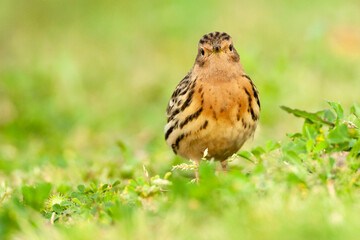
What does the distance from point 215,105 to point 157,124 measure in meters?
4.02

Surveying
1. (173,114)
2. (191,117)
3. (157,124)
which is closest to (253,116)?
(191,117)

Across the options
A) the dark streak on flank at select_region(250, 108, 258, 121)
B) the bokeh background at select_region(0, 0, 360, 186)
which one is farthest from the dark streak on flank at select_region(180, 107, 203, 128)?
the bokeh background at select_region(0, 0, 360, 186)

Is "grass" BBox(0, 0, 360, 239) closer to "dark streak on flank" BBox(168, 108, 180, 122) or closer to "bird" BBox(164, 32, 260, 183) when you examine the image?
"bird" BBox(164, 32, 260, 183)

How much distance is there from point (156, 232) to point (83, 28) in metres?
9.43

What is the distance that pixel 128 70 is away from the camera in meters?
11.2

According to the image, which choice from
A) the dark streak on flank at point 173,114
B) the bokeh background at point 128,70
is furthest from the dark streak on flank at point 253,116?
the bokeh background at point 128,70

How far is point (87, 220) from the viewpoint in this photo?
4207 millimetres

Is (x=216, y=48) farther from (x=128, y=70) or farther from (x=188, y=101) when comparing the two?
(x=128, y=70)

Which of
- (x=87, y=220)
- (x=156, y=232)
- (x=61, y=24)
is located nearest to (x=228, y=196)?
(x=156, y=232)

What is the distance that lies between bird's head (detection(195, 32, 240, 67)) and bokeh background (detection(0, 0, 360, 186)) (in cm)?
126

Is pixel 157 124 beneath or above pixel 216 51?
above

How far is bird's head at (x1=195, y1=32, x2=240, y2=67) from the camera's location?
5.88m

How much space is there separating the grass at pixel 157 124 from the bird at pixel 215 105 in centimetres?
30

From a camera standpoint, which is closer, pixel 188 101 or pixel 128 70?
pixel 188 101
